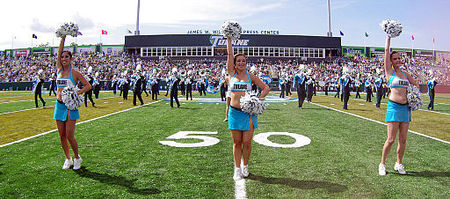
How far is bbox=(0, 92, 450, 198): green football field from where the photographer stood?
3.82 m

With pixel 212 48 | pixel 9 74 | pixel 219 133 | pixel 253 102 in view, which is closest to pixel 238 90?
pixel 253 102

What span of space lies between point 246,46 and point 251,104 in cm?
5081

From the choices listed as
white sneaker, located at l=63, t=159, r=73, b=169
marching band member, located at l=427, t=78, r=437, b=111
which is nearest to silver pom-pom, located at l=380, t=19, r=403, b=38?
white sneaker, located at l=63, t=159, r=73, b=169

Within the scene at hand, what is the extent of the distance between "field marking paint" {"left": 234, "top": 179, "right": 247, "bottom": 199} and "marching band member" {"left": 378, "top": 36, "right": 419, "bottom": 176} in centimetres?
219

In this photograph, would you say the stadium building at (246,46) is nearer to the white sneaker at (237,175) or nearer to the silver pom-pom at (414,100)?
the silver pom-pom at (414,100)

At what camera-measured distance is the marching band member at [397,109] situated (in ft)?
14.8

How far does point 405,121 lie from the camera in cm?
450

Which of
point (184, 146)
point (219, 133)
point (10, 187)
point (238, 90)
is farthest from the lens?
point (219, 133)

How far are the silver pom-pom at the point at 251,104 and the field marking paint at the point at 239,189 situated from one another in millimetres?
983

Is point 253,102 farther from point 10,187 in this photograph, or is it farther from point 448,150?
point 448,150

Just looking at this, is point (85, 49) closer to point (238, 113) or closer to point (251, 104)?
point (238, 113)

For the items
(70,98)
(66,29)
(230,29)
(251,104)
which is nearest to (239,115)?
(251,104)

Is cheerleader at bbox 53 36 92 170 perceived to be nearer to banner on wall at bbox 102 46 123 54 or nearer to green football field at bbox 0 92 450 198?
green football field at bbox 0 92 450 198

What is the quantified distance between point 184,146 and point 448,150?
5592 mm
